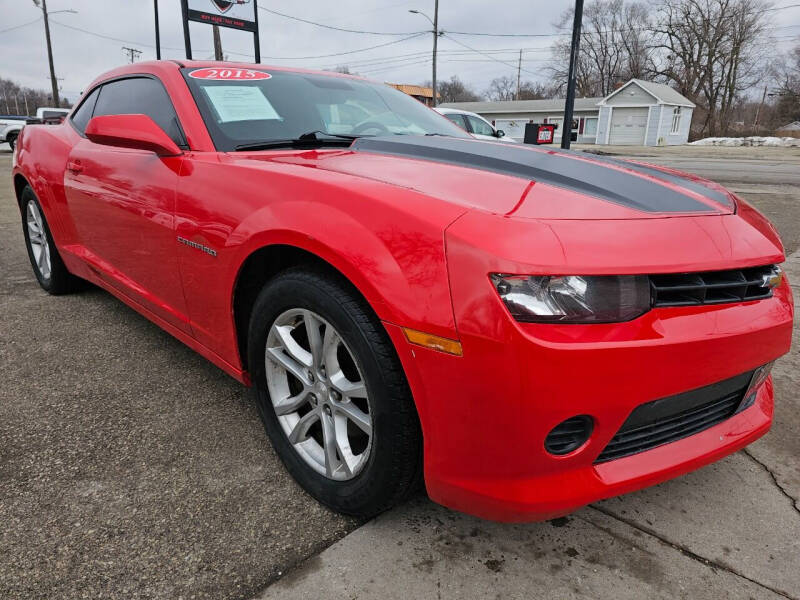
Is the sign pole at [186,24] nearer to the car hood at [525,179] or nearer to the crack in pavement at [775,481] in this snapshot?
the car hood at [525,179]

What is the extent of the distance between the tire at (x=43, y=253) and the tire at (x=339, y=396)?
8.29 ft

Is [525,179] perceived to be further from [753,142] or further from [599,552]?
[753,142]

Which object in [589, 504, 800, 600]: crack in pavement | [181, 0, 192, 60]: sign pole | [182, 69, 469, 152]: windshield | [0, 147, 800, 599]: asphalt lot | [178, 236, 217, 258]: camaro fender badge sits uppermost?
[181, 0, 192, 60]: sign pole

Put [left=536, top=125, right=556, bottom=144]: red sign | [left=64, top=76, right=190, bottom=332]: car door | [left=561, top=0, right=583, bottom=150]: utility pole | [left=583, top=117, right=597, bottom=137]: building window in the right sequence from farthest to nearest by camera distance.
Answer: [left=583, top=117, right=597, bottom=137]: building window → [left=561, top=0, right=583, bottom=150]: utility pole → [left=536, top=125, right=556, bottom=144]: red sign → [left=64, top=76, right=190, bottom=332]: car door

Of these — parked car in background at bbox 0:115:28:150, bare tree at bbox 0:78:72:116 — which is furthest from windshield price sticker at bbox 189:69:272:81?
bare tree at bbox 0:78:72:116

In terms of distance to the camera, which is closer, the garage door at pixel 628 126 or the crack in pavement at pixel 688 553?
the crack in pavement at pixel 688 553

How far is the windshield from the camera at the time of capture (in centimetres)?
226

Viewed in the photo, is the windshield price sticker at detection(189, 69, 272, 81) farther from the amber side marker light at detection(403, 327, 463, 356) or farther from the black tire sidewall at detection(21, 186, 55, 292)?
the black tire sidewall at detection(21, 186, 55, 292)

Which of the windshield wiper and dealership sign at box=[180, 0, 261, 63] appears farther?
dealership sign at box=[180, 0, 261, 63]

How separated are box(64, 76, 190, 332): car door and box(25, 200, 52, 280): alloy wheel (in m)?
0.85

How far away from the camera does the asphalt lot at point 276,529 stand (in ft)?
4.89

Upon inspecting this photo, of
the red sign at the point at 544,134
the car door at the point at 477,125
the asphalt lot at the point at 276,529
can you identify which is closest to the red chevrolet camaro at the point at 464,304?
the asphalt lot at the point at 276,529

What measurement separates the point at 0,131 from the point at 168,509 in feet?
77.6

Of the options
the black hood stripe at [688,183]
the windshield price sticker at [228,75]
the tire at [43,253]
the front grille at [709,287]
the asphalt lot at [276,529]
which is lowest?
the asphalt lot at [276,529]
